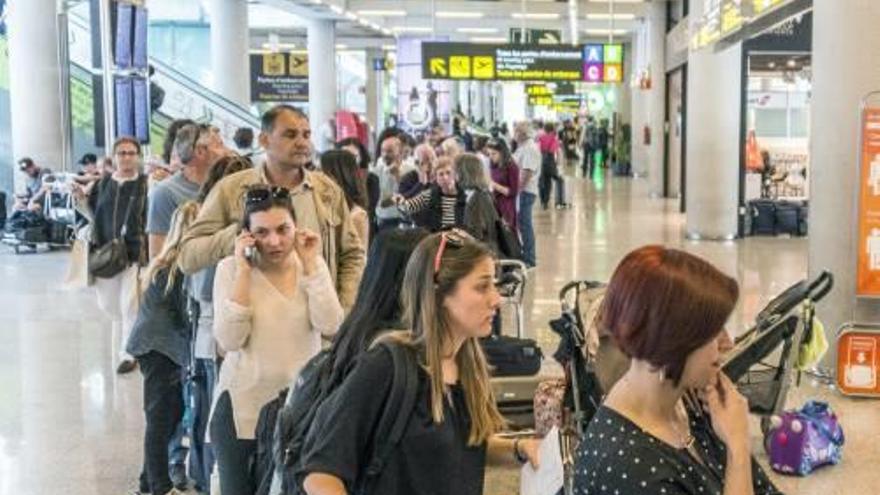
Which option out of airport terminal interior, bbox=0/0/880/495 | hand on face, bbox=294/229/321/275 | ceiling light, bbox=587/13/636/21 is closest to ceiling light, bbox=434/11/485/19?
ceiling light, bbox=587/13/636/21

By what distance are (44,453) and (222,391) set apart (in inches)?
105

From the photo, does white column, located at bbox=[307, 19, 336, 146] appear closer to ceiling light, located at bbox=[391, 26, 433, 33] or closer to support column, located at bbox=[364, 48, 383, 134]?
ceiling light, located at bbox=[391, 26, 433, 33]

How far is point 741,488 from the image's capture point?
1604 mm

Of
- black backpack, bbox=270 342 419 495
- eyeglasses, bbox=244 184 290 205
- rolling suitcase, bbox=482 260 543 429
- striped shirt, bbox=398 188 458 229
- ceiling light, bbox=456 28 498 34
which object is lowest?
rolling suitcase, bbox=482 260 543 429

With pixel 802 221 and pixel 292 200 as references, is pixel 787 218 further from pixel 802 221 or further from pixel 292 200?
pixel 292 200

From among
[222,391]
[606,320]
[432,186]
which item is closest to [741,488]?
[606,320]

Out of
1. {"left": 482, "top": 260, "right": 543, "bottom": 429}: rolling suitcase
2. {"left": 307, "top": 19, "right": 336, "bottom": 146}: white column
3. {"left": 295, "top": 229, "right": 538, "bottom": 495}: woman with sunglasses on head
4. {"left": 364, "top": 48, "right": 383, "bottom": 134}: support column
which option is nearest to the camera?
{"left": 295, "top": 229, "right": 538, "bottom": 495}: woman with sunglasses on head

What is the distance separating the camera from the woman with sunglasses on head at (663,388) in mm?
1524

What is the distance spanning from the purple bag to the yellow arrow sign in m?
15.0

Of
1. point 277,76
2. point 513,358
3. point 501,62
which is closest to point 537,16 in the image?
point 277,76

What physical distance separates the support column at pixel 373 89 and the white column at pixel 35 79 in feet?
77.3

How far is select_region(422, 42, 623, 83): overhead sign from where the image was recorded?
1959 cm

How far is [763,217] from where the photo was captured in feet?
50.2

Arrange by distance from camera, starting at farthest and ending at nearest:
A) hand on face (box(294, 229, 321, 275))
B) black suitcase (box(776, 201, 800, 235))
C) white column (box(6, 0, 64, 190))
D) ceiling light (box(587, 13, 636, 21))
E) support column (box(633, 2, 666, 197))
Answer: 1. ceiling light (box(587, 13, 636, 21))
2. support column (box(633, 2, 666, 197))
3. white column (box(6, 0, 64, 190))
4. black suitcase (box(776, 201, 800, 235))
5. hand on face (box(294, 229, 321, 275))
